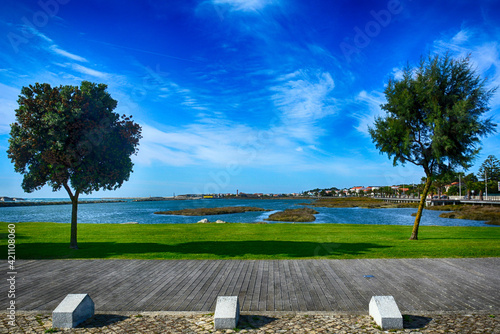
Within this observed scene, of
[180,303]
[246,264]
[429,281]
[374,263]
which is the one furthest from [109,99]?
[429,281]

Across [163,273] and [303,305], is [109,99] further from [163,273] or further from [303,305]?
[303,305]

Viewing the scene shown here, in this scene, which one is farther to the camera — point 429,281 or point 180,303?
point 429,281

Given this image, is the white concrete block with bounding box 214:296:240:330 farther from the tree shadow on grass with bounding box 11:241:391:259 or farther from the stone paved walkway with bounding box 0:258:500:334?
the tree shadow on grass with bounding box 11:241:391:259

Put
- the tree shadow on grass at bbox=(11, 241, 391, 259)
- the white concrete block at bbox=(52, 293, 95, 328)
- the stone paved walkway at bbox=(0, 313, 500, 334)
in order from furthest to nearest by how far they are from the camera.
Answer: the tree shadow on grass at bbox=(11, 241, 391, 259), the white concrete block at bbox=(52, 293, 95, 328), the stone paved walkway at bbox=(0, 313, 500, 334)

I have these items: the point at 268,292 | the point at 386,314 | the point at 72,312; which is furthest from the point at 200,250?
the point at 386,314

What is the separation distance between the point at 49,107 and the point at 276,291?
1210 cm

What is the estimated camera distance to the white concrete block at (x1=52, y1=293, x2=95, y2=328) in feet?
20.3

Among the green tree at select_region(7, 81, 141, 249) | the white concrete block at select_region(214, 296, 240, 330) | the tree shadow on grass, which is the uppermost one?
the green tree at select_region(7, 81, 141, 249)

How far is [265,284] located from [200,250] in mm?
6224

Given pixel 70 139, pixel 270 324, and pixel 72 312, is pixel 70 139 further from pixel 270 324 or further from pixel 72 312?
pixel 270 324

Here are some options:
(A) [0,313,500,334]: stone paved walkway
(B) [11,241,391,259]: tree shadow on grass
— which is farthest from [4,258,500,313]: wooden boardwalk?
(B) [11,241,391,259]: tree shadow on grass

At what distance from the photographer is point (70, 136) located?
44.4ft

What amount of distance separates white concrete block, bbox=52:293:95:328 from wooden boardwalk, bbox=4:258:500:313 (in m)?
0.58

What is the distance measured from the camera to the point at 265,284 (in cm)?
879
